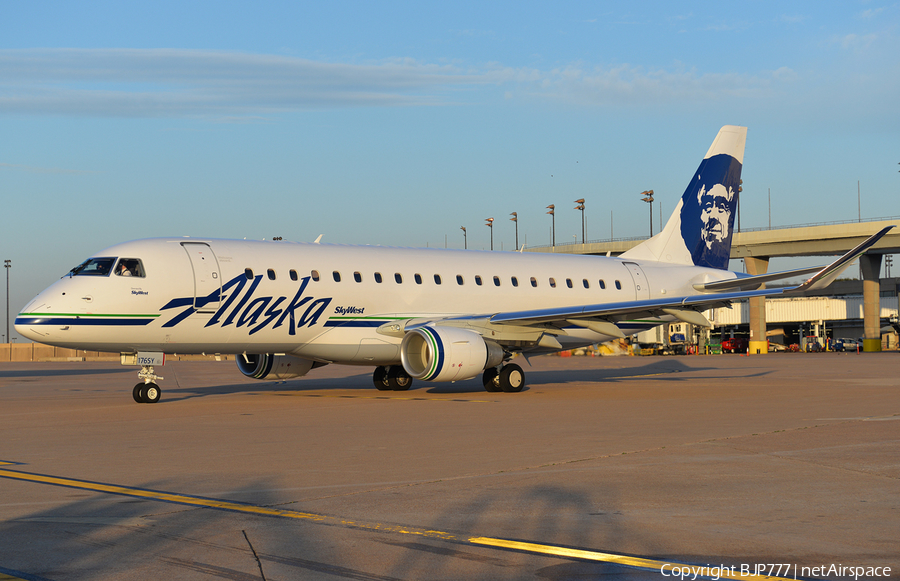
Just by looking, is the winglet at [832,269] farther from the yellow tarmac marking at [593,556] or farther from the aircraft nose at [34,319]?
the aircraft nose at [34,319]

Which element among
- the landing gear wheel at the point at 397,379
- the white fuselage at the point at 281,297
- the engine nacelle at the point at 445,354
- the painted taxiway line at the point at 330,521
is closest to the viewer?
the painted taxiway line at the point at 330,521

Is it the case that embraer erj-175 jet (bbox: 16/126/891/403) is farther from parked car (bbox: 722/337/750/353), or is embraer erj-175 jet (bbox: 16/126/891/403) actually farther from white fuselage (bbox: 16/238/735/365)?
parked car (bbox: 722/337/750/353)

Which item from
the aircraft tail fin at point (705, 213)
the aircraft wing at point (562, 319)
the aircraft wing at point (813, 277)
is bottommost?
the aircraft wing at point (562, 319)

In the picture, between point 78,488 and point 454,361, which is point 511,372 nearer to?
point 454,361

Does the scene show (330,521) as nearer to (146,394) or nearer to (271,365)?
(146,394)

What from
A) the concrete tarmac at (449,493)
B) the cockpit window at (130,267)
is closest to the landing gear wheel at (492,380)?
the concrete tarmac at (449,493)

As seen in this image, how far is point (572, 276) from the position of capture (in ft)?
92.8

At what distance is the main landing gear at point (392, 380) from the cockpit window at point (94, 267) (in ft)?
28.6

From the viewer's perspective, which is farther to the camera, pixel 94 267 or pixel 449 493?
pixel 94 267

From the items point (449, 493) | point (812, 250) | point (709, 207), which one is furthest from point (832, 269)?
point (812, 250)

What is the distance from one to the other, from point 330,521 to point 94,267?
1546 cm

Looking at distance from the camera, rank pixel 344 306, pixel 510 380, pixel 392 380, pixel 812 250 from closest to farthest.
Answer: pixel 344 306, pixel 510 380, pixel 392 380, pixel 812 250

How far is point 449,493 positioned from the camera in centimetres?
828

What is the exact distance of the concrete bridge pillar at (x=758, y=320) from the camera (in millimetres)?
76500
